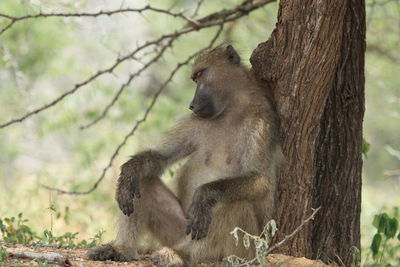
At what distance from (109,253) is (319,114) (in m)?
1.53

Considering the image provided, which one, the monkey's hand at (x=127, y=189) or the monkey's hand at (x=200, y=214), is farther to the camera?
the monkey's hand at (x=127, y=189)

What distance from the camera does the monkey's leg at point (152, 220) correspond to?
4172mm

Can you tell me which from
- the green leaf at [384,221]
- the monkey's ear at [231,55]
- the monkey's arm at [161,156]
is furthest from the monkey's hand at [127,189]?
the green leaf at [384,221]

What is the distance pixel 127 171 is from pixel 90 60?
32.4ft

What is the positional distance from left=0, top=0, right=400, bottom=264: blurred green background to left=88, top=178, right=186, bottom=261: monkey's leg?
2652 millimetres

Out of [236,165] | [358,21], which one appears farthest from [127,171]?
[358,21]

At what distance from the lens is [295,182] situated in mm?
4176

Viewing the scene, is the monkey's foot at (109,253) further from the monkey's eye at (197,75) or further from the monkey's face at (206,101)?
the monkey's eye at (197,75)

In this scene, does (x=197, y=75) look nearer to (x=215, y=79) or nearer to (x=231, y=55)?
(x=215, y=79)

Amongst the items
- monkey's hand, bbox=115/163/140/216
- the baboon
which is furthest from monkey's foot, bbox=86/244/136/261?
monkey's hand, bbox=115/163/140/216

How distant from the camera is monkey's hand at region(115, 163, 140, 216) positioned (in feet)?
13.4

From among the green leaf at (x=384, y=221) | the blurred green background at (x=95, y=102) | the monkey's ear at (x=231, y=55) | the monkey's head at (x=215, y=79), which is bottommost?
the green leaf at (x=384, y=221)

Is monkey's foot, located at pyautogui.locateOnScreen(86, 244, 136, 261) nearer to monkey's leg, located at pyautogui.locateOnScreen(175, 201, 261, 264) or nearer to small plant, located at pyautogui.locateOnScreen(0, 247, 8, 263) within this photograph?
monkey's leg, located at pyautogui.locateOnScreen(175, 201, 261, 264)

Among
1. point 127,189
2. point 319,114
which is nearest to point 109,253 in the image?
point 127,189
